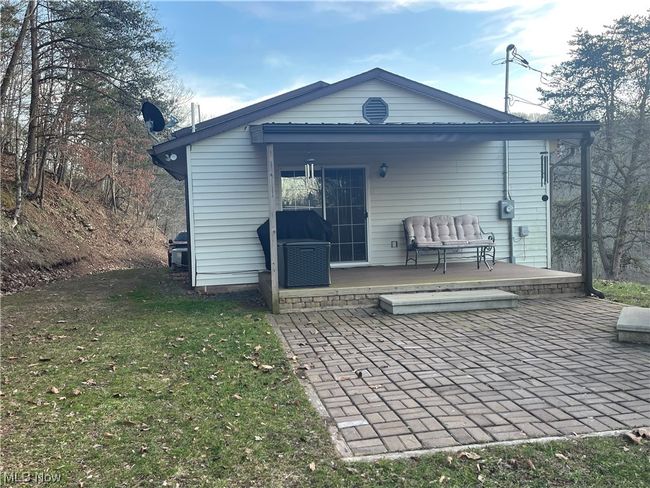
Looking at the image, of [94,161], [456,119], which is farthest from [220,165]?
[94,161]

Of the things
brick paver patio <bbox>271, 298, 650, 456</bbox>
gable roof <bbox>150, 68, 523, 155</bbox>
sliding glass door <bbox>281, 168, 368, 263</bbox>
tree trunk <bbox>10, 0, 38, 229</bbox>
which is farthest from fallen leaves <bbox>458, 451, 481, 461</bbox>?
tree trunk <bbox>10, 0, 38, 229</bbox>

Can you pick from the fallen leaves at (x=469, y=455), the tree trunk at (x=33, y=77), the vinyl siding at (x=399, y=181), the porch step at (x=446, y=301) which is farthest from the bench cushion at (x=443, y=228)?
the tree trunk at (x=33, y=77)

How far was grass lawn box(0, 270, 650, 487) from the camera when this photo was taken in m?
2.33

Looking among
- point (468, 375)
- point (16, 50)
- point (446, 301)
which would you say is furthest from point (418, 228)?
point (16, 50)

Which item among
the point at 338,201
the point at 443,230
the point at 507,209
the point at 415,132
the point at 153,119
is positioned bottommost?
the point at 443,230

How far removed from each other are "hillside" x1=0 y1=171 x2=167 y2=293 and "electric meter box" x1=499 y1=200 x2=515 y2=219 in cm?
899

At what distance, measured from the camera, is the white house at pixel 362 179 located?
803 cm

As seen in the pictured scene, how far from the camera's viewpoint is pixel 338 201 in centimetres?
906

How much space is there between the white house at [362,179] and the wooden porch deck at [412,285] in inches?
42.0

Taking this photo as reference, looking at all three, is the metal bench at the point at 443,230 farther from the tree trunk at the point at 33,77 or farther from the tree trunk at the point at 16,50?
the tree trunk at the point at 16,50

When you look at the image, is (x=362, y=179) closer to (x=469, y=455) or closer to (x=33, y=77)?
(x=469, y=455)

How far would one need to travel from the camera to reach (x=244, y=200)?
8141 millimetres

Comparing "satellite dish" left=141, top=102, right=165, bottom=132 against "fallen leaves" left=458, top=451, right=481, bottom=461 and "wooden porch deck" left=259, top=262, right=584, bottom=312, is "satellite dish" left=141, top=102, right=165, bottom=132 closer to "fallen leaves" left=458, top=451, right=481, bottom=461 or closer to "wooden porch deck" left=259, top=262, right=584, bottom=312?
"wooden porch deck" left=259, top=262, right=584, bottom=312

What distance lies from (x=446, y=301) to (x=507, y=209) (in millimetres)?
3743
